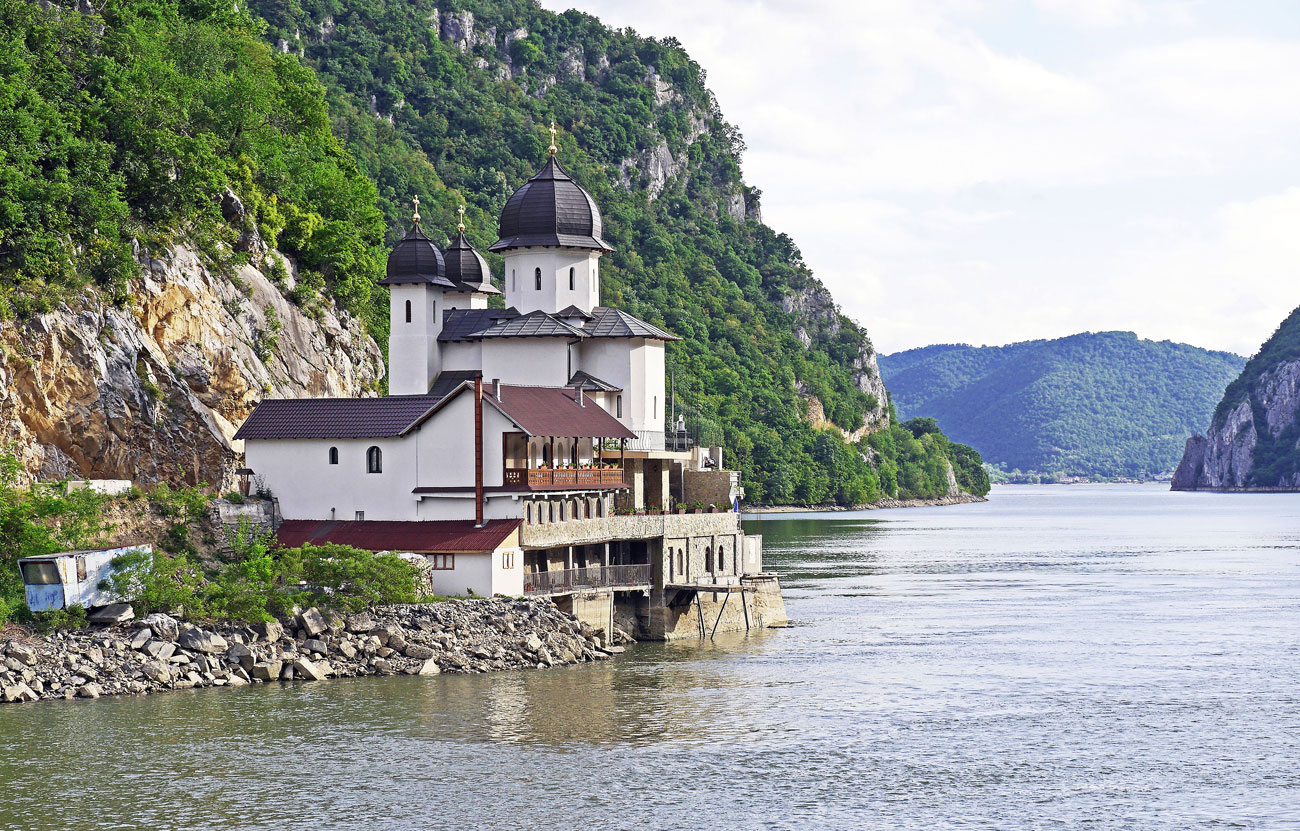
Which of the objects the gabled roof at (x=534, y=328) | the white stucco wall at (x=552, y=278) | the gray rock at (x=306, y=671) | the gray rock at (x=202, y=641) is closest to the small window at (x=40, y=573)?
the gray rock at (x=202, y=641)

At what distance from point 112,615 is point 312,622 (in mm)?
6931

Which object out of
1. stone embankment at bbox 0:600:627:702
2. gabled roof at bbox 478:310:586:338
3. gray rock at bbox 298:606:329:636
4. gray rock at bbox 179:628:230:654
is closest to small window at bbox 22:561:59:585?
stone embankment at bbox 0:600:627:702

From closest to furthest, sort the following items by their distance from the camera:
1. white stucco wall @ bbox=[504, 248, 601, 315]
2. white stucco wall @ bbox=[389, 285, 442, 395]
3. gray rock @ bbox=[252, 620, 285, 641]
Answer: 1. gray rock @ bbox=[252, 620, 285, 641]
2. white stucco wall @ bbox=[504, 248, 601, 315]
3. white stucco wall @ bbox=[389, 285, 442, 395]

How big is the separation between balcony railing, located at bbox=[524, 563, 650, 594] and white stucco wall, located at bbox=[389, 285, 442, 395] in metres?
17.4

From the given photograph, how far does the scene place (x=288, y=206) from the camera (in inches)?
3883

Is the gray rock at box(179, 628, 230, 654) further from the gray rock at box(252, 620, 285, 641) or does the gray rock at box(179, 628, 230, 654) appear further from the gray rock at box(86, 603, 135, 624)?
the gray rock at box(86, 603, 135, 624)

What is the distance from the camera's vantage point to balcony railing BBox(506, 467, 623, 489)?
216ft

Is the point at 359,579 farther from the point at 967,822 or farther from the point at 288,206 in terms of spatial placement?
the point at 288,206

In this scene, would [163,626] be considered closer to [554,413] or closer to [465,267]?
[554,413]

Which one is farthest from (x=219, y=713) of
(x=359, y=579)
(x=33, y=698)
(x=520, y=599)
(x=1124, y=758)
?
(x=1124, y=758)

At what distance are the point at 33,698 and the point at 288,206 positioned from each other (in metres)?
50.8

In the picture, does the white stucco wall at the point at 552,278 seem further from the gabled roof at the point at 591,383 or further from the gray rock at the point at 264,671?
the gray rock at the point at 264,671

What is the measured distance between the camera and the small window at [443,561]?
6412 centimetres

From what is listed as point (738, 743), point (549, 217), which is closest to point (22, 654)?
point (738, 743)
